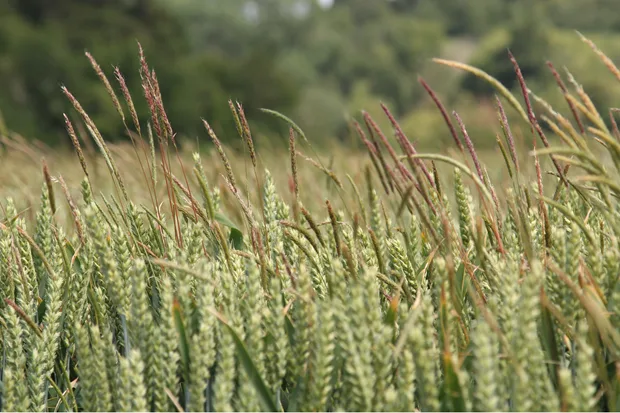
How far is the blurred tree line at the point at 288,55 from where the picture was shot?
2278cm

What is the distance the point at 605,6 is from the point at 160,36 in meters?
54.2

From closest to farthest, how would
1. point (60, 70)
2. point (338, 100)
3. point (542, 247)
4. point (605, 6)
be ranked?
1. point (542, 247)
2. point (60, 70)
3. point (338, 100)
4. point (605, 6)

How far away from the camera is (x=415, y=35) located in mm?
68812

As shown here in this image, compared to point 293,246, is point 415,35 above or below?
above

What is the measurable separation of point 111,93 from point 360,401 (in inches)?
35.6

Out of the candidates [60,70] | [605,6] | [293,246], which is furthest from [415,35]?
[293,246]

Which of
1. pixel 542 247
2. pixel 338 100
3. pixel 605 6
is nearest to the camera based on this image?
pixel 542 247

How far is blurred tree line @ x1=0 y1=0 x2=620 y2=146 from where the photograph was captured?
22.8m

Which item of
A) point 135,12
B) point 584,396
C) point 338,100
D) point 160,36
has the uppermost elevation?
point 338,100

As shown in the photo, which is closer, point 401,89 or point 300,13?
point 401,89

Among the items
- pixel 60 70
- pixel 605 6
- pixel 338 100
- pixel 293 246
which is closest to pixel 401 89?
pixel 338 100

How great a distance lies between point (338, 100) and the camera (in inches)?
2069

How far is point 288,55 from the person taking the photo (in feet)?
208

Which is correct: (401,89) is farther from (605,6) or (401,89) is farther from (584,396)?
(584,396)
